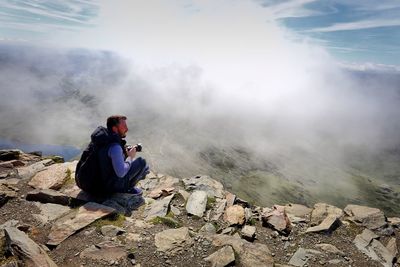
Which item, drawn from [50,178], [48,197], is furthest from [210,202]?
[50,178]

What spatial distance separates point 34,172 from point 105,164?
5887 mm

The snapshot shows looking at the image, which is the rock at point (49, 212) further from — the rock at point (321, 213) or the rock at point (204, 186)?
the rock at point (321, 213)

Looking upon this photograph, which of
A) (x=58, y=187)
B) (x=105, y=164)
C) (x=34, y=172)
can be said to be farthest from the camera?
(x=34, y=172)

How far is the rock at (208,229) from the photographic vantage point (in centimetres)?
1115

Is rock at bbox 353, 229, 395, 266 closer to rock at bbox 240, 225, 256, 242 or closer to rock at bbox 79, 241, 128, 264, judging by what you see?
rock at bbox 240, 225, 256, 242

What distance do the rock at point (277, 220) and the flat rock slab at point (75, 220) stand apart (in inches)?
246

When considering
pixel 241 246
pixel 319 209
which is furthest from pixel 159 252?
pixel 319 209

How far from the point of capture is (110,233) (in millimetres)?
9805

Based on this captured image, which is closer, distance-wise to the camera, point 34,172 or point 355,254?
point 355,254

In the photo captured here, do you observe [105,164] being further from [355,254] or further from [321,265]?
[355,254]

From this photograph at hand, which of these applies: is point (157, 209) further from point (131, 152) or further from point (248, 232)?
point (248, 232)

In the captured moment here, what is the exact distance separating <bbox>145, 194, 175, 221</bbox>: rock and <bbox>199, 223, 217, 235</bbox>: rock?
1651 mm

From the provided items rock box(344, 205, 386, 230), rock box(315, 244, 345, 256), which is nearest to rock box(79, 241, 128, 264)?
rock box(315, 244, 345, 256)

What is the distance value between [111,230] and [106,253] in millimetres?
1269
